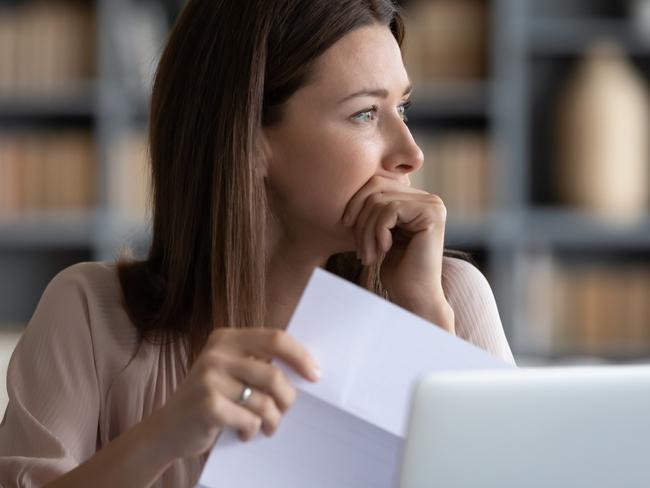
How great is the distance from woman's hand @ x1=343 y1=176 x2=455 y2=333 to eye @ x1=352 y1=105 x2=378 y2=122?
0.08m

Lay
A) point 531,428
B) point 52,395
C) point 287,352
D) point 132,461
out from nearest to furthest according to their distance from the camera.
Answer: point 531,428 → point 287,352 → point 132,461 → point 52,395

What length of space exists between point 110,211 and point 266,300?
2298 millimetres

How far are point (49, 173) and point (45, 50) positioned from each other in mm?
410

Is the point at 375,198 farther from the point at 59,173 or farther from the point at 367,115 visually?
the point at 59,173

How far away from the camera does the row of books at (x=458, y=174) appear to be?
377 centimetres

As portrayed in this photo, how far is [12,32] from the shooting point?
3.73 meters

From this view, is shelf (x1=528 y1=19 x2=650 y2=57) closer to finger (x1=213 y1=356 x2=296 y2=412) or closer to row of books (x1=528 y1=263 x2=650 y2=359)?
row of books (x1=528 y1=263 x2=650 y2=359)

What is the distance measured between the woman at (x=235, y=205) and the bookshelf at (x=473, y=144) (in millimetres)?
2213

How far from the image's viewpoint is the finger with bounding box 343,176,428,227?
142cm

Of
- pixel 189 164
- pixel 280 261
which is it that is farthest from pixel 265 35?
pixel 280 261

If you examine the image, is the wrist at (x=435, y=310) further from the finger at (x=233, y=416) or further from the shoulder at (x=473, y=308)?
the finger at (x=233, y=416)

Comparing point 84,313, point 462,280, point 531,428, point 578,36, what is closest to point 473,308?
point 462,280

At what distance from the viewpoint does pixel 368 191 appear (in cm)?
144

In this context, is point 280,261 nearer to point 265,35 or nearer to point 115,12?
point 265,35
